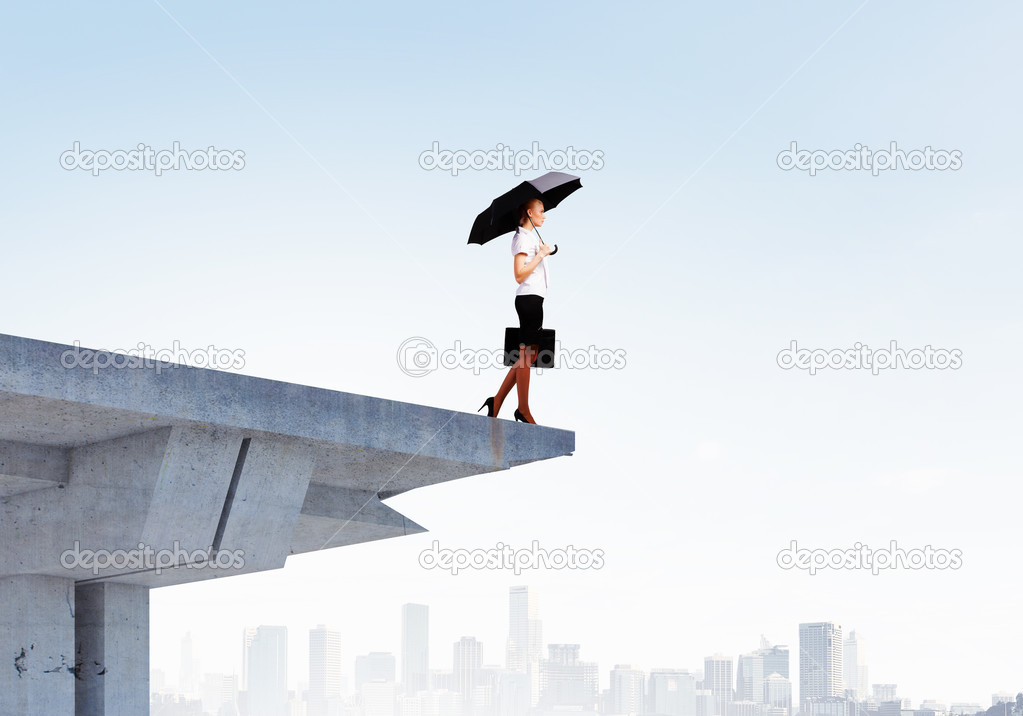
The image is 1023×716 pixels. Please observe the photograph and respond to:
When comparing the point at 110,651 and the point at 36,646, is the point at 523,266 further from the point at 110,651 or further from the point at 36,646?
the point at 36,646

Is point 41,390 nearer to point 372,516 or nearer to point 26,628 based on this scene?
point 26,628

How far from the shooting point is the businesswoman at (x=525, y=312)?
12812mm

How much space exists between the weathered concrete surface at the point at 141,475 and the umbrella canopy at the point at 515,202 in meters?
2.09

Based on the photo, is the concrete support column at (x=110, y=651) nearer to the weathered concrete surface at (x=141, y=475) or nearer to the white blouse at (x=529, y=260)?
the weathered concrete surface at (x=141, y=475)

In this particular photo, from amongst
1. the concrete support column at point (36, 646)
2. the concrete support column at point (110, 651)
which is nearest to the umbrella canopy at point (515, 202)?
the concrete support column at point (110, 651)

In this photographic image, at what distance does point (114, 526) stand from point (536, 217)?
5182 millimetres

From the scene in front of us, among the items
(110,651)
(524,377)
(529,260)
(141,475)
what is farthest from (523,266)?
(110,651)

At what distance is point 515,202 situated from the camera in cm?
1295

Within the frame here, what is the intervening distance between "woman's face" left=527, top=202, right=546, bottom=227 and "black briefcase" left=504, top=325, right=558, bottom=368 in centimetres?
111

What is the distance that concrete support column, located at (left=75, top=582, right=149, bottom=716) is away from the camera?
1180cm

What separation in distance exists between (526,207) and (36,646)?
622 cm

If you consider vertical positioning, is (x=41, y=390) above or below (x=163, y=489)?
above

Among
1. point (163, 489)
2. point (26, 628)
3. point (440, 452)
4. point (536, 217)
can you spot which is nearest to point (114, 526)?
point (163, 489)

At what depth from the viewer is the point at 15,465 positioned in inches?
417
